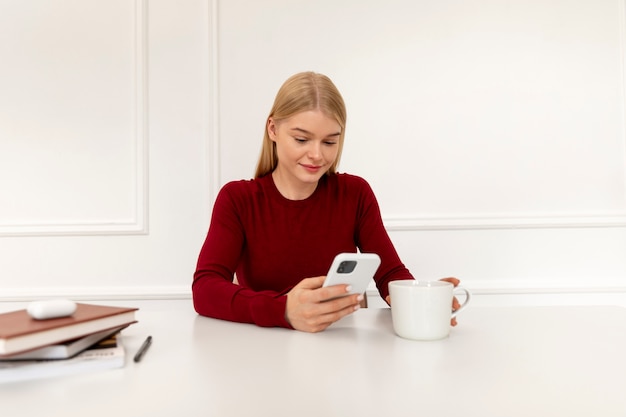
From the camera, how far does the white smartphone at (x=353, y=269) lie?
2.54ft

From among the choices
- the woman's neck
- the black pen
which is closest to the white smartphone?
the black pen

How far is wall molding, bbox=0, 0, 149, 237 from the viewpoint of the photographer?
1951 mm

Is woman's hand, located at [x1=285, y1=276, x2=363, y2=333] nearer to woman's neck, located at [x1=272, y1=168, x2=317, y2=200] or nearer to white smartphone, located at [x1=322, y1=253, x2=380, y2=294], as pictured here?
white smartphone, located at [x1=322, y1=253, x2=380, y2=294]

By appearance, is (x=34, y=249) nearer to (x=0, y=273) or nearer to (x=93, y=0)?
(x=0, y=273)

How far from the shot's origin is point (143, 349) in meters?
0.68

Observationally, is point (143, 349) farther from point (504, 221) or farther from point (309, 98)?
point (504, 221)

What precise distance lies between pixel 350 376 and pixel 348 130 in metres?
1.51

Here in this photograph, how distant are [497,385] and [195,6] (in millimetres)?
1899

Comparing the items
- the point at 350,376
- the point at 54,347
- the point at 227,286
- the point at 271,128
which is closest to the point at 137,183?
the point at 271,128

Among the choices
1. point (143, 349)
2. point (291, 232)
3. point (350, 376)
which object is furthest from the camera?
point (291, 232)

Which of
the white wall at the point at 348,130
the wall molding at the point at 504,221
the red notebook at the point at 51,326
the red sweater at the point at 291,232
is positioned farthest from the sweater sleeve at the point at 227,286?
the wall molding at the point at 504,221

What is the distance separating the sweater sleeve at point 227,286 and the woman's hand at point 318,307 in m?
0.03

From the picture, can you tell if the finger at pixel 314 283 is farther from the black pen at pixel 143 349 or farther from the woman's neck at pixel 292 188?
the woman's neck at pixel 292 188

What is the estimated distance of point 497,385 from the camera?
55 centimetres
